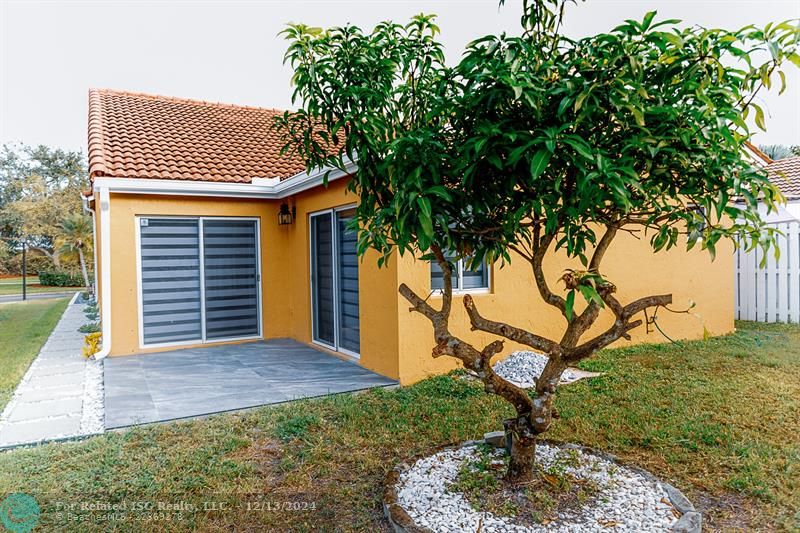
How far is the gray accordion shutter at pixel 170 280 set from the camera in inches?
364

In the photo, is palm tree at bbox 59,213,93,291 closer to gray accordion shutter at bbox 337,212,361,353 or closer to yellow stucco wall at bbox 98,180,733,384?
yellow stucco wall at bbox 98,180,733,384

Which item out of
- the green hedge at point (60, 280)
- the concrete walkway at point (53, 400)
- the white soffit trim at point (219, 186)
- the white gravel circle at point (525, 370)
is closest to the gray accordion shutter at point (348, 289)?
the white soffit trim at point (219, 186)

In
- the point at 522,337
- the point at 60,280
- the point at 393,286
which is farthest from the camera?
the point at 60,280

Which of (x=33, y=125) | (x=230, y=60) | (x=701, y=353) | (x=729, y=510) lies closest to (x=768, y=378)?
(x=701, y=353)

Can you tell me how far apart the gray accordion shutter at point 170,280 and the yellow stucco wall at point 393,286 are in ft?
0.68

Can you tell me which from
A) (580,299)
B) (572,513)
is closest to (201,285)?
(580,299)

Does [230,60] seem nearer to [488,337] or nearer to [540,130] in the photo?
[488,337]

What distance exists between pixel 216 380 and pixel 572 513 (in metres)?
5.21

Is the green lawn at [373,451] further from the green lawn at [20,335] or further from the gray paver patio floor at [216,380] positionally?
the green lawn at [20,335]

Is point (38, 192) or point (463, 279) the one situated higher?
point (38, 192)

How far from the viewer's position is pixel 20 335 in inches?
466

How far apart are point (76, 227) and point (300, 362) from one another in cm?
2013

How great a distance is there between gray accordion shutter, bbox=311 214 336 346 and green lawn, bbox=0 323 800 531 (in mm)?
2807

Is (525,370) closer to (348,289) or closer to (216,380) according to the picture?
(348,289)
